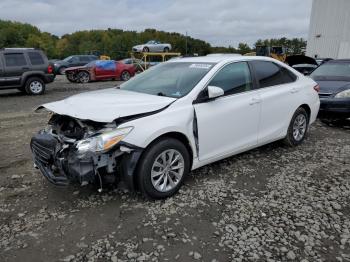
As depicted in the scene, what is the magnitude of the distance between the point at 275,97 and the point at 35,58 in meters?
11.2

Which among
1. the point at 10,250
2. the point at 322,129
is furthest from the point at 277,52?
the point at 10,250

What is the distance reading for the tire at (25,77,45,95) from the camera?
43.0 feet

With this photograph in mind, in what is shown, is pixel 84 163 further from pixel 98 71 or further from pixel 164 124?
pixel 98 71

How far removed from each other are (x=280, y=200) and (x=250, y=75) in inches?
74.7

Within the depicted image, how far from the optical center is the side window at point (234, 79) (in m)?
4.39

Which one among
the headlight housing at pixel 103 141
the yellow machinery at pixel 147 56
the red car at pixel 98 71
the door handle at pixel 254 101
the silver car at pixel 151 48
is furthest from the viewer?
the silver car at pixel 151 48

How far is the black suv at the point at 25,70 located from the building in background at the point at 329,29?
21.5 meters

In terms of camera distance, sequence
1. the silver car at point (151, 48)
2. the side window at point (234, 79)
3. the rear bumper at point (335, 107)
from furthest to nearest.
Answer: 1. the silver car at point (151, 48)
2. the rear bumper at point (335, 107)
3. the side window at point (234, 79)

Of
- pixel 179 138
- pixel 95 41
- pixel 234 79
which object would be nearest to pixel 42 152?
pixel 179 138

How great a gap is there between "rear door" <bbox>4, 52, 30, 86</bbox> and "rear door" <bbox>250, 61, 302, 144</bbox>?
10.7m

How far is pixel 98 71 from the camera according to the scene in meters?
19.2

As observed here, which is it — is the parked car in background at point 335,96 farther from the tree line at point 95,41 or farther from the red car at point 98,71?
the tree line at point 95,41

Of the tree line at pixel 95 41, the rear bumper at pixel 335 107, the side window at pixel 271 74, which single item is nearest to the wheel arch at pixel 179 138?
the side window at pixel 271 74

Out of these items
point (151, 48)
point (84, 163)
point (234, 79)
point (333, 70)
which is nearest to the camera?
point (84, 163)
